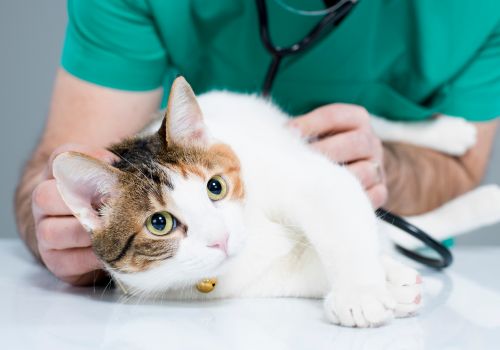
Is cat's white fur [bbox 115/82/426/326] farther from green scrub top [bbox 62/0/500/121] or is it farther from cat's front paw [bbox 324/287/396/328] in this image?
green scrub top [bbox 62/0/500/121]

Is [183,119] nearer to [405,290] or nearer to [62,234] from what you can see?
[62,234]

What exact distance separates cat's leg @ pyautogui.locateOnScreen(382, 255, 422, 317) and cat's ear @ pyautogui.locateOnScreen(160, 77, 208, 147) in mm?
381

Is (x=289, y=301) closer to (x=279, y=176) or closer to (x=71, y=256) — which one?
(x=279, y=176)

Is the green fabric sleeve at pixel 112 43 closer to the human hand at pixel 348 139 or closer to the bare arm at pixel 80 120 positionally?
the bare arm at pixel 80 120

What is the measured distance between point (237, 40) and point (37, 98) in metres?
1.43

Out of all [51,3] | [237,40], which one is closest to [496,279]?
[237,40]

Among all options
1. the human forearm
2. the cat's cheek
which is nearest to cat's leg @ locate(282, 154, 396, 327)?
the cat's cheek

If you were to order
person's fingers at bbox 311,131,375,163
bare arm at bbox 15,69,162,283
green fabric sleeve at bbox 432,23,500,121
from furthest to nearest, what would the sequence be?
green fabric sleeve at bbox 432,23,500,121 → bare arm at bbox 15,69,162,283 → person's fingers at bbox 311,131,375,163

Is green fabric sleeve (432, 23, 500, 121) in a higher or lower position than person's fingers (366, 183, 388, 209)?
higher

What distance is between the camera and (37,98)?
270cm

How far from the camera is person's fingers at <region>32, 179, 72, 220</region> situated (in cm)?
104

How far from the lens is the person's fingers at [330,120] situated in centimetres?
130

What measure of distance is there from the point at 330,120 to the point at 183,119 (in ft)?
1.40

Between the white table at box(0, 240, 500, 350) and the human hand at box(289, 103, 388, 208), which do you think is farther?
the human hand at box(289, 103, 388, 208)
